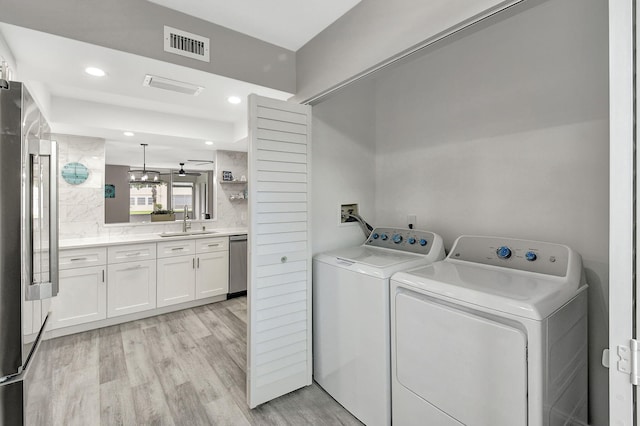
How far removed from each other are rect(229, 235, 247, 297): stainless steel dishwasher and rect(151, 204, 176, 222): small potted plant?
961 mm

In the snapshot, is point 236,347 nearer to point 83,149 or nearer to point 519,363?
point 519,363

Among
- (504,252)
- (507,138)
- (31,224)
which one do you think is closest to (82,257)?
(31,224)

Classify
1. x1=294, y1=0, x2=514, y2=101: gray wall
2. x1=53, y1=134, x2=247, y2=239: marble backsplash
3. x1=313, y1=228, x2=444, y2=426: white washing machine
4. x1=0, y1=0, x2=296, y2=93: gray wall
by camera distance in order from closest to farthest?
1. x1=294, y1=0, x2=514, y2=101: gray wall
2. x1=0, y1=0, x2=296, y2=93: gray wall
3. x1=313, y1=228, x2=444, y2=426: white washing machine
4. x1=53, y1=134, x2=247, y2=239: marble backsplash

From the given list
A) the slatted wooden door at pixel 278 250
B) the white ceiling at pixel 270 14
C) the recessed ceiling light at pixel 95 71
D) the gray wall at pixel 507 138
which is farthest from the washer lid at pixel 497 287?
the recessed ceiling light at pixel 95 71

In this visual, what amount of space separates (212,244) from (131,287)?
38.7 inches

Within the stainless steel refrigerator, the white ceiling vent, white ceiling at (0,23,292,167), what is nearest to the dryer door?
the stainless steel refrigerator

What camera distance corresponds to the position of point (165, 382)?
223 cm

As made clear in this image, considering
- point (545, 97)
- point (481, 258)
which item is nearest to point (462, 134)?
point (545, 97)

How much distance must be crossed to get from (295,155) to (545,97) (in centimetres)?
154

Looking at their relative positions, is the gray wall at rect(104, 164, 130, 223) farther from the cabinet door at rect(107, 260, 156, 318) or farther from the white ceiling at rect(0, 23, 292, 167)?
the cabinet door at rect(107, 260, 156, 318)

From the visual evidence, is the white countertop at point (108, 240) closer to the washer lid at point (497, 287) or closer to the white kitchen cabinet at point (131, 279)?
the white kitchen cabinet at point (131, 279)

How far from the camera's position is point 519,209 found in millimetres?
1848

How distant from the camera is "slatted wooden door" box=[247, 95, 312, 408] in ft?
6.37

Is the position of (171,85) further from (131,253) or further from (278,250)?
(131,253)
